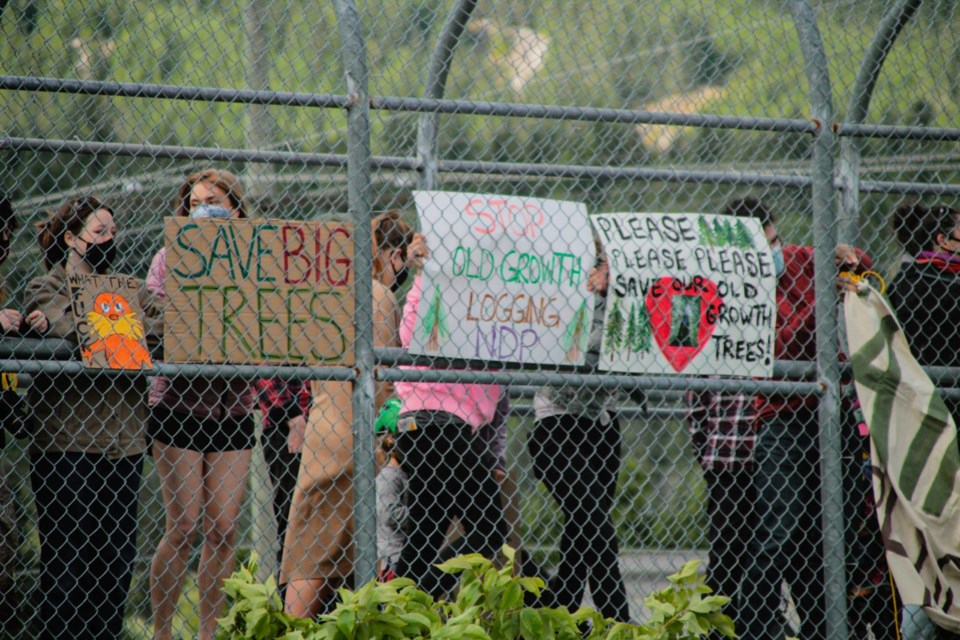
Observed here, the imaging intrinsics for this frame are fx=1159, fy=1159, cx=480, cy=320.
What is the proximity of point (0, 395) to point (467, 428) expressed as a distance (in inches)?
67.7

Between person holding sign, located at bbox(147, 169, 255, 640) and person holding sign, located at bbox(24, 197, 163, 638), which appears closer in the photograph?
person holding sign, located at bbox(24, 197, 163, 638)

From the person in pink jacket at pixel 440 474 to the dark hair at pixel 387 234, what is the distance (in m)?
0.21

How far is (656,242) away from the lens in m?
4.44

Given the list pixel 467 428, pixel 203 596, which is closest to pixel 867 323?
pixel 467 428

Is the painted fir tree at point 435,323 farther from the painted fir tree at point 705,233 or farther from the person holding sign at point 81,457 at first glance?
the painted fir tree at point 705,233

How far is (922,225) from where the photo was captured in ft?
16.0

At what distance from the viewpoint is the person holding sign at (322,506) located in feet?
14.2

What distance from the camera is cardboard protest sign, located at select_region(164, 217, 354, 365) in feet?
12.6

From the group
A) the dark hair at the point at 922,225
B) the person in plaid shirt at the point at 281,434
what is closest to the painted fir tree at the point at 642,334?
the dark hair at the point at 922,225

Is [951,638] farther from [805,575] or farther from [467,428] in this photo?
[467,428]

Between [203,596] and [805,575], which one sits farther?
[805,575]

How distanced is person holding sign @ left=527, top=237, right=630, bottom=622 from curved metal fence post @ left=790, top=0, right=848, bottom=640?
818 millimetres

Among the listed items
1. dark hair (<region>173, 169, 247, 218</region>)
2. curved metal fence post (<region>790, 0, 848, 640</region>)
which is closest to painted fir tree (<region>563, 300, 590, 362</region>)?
curved metal fence post (<region>790, 0, 848, 640</region>)

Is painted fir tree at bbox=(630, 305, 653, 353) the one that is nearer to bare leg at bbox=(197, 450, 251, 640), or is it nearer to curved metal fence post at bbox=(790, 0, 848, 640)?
curved metal fence post at bbox=(790, 0, 848, 640)
